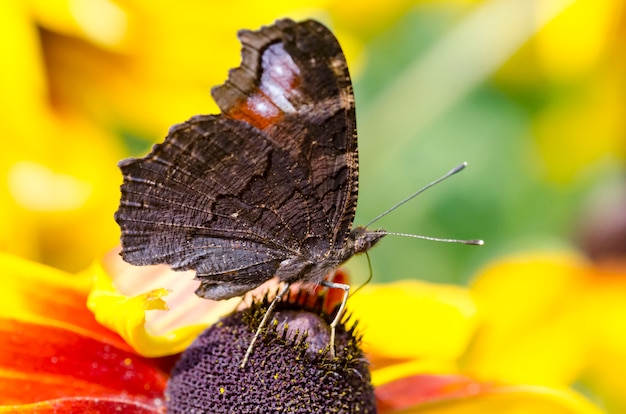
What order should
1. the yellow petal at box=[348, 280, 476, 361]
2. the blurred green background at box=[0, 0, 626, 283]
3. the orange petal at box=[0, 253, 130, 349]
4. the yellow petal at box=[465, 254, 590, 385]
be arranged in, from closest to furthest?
1. the orange petal at box=[0, 253, 130, 349]
2. the yellow petal at box=[348, 280, 476, 361]
3. the blurred green background at box=[0, 0, 626, 283]
4. the yellow petal at box=[465, 254, 590, 385]

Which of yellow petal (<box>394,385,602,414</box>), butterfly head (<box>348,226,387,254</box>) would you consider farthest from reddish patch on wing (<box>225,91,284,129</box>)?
yellow petal (<box>394,385,602,414</box>)

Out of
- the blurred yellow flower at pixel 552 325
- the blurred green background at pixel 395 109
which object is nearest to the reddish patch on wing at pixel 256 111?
the blurred green background at pixel 395 109

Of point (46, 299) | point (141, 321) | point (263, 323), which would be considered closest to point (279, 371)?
point (263, 323)

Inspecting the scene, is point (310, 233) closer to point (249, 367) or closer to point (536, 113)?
point (249, 367)

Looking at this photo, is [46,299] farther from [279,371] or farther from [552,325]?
[552,325]

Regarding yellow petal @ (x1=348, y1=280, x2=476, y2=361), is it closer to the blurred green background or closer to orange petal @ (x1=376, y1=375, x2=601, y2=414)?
orange petal @ (x1=376, y1=375, x2=601, y2=414)

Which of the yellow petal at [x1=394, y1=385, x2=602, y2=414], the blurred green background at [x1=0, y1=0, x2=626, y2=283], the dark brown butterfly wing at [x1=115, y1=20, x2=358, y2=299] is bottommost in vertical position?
the yellow petal at [x1=394, y1=385, x2=602, y2=414]
